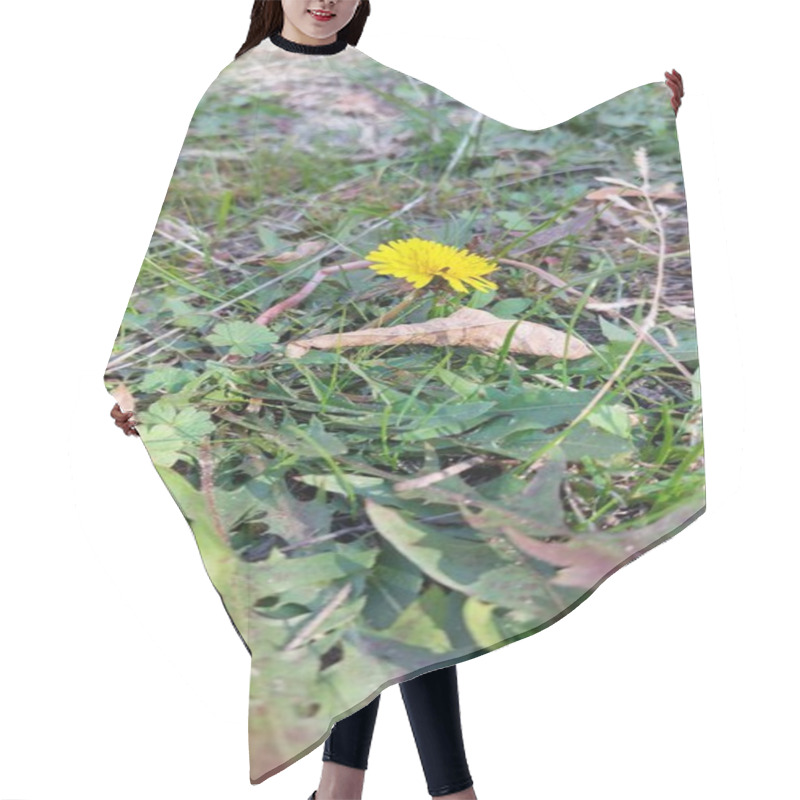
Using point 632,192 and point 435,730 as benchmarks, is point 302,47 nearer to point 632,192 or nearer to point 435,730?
point 632,192

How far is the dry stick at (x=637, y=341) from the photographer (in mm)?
3219

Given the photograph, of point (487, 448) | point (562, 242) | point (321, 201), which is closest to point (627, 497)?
point (487, 448)

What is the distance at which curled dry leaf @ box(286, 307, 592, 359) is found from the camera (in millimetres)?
3312

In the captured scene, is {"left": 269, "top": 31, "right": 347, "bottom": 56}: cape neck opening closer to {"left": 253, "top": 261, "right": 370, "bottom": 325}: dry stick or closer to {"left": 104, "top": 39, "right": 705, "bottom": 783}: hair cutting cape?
{"left": 104, "top": 39, "right": 705, "bottom": 783}: hair cutting cape

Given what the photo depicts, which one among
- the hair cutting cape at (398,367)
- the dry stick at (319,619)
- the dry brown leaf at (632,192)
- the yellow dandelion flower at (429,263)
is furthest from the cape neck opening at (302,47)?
the dry stick at (319,619)

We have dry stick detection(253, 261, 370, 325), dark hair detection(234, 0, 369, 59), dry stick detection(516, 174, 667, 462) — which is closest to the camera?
dry stick detection(516, 174, 667, 462)

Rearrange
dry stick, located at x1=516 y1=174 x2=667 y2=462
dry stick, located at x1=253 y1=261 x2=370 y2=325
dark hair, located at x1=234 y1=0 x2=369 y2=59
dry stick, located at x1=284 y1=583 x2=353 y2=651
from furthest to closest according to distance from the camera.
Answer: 1. dark hair, located at x1=234 y1=0 x2=369 y2=59
2. dry stick, located at x1=253 y1=261 x2=370 y2=325
3. dry stick, located at x1=516 y1=174 x2=667 y2=462
4. dry stick, located at x1=284 y1=583 x2=353 y2=651

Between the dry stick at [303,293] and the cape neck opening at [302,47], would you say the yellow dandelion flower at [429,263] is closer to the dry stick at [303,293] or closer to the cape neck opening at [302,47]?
the dry stick at [303,293]

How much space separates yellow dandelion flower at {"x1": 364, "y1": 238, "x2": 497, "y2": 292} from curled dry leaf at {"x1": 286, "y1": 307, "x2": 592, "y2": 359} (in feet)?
0.17

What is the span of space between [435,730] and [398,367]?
0.51 m

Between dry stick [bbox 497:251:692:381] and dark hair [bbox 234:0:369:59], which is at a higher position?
dark hair [bbox 234:0:369:59]

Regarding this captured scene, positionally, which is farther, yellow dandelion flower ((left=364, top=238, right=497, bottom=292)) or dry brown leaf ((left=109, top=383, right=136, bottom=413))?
yellow dandelion flower ((left=364, top=238, right=497, bottom=292))

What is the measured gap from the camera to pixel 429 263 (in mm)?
3404

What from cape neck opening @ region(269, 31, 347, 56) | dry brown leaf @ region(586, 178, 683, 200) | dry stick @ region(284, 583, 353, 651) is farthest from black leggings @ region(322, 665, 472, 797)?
cape neck opening @ region(269, 31, 347, 56)
